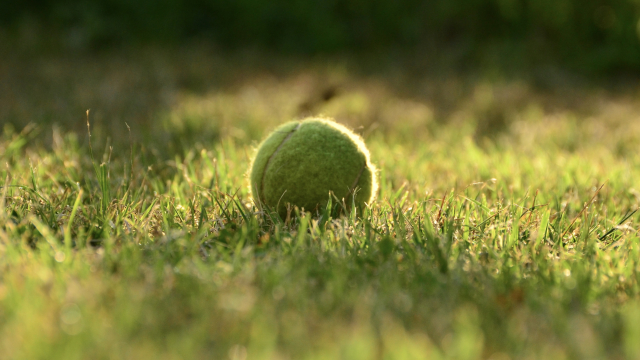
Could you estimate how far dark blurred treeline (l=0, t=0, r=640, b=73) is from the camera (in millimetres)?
8227

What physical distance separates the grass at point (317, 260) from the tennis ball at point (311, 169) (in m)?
0.10

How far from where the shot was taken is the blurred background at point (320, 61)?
528 centimetres

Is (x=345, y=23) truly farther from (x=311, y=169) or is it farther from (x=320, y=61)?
(x=311, y=169)

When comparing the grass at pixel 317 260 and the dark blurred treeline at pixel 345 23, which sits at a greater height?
the dark blurred treeline at pixel 345 23

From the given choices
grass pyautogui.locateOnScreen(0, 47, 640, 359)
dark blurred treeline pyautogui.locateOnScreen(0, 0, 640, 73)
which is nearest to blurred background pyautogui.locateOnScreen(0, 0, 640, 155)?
dark blurred treeline pyautogui.locateOnScreen(0, 0, 640, 73)

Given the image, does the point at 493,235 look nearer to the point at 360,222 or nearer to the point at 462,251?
the point at 462,251

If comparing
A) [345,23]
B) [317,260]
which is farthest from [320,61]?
[317,260]

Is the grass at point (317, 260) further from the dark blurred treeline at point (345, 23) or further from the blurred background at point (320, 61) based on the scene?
the dark blurred treeline at point (345, 23)

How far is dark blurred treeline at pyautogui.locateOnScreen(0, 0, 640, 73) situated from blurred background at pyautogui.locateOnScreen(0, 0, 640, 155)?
0.7 inches

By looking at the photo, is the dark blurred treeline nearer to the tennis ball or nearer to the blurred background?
the blurred background

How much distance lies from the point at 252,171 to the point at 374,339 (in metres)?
1.15

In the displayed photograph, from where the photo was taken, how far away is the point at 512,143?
4.43 metres

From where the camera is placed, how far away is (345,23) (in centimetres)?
892

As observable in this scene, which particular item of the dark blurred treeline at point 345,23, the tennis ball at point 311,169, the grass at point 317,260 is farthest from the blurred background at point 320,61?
the tennis ball at point 311,169
